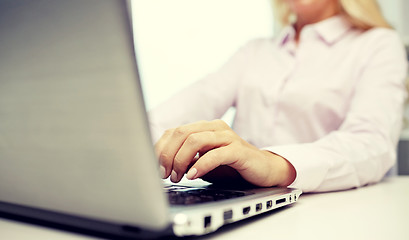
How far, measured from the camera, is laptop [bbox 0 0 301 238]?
0.20 m

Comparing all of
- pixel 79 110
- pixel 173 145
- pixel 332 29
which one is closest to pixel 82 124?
pixel 79 110

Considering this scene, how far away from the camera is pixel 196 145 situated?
0.42 metres

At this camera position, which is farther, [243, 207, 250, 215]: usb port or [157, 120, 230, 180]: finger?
[157, 120, 230, 180]: finger

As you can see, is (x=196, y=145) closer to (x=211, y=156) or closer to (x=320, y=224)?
(x=211, y=156)

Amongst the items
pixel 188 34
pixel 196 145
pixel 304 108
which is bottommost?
pixel 304 108

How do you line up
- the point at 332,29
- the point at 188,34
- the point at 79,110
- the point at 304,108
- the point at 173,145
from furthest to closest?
1. the point at 188,34
2. the point at 332,29
3. the point at 304,108
4. the point at 173,145
5. the point at 79,110

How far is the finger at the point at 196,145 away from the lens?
1.38 ft

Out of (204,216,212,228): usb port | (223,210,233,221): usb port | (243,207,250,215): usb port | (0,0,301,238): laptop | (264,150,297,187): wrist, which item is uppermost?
(0,0,301,238): laptop

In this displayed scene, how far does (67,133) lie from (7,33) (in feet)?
0.35

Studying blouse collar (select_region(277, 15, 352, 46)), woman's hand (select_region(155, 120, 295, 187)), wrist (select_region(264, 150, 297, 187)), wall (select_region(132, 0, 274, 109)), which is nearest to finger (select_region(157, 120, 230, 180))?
woman's hand (select_region(155, 120, 295, 187))


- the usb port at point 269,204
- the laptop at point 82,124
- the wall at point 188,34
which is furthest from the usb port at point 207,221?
the wall at point 188,34

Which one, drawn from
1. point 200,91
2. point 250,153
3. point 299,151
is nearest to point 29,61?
point 250,153

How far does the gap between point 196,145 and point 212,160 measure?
0.12 feet

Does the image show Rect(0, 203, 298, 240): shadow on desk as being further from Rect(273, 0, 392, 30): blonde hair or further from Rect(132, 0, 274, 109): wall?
Rect(132, 0, 274, 109): wall
